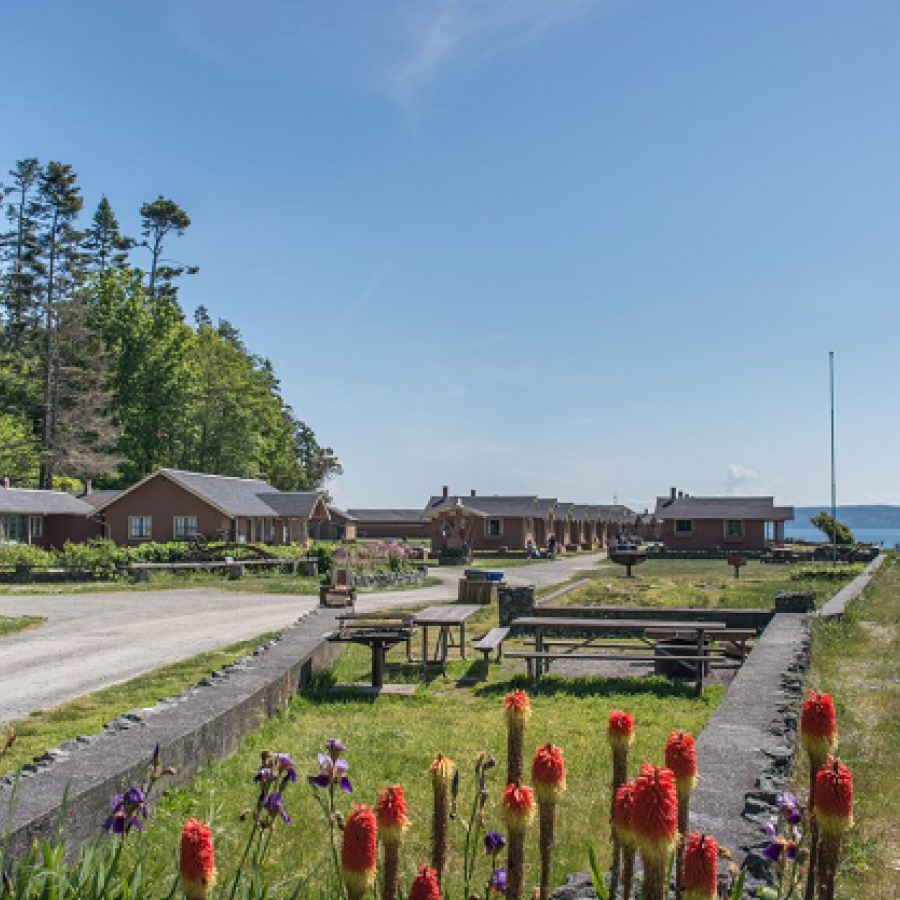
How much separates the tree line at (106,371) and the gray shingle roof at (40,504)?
625 centimetres

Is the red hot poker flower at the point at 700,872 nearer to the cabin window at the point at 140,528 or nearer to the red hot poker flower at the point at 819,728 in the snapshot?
the red hot poker flower at the point at 819,728

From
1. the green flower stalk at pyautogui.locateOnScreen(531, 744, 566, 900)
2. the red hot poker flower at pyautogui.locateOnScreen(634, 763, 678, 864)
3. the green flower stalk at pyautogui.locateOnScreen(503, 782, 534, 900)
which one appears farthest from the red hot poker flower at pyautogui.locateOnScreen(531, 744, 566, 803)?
the red hot poker flower at pyautogui.locateOnScreen(634, 763, 678, 864)

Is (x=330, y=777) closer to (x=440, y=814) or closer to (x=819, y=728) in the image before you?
(x=440, y=814)

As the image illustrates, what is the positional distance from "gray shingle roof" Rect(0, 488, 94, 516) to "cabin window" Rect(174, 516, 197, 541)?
17.9ft

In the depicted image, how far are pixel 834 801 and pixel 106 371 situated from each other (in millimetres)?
61887

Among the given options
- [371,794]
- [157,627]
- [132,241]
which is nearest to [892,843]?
[371,794]

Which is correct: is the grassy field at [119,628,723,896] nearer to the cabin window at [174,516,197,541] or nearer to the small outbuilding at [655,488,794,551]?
the cabin window at [174,516,197,541]

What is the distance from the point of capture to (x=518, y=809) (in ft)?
8.70

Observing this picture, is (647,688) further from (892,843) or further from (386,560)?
(386,560)

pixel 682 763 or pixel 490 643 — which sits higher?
pixel 682 763

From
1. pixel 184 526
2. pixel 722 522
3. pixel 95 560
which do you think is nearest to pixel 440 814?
pixel 95 560

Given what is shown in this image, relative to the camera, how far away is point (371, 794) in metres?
7.03

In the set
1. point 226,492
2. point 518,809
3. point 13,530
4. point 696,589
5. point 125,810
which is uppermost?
point 226,492

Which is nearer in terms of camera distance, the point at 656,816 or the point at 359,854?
the point at 656,816
